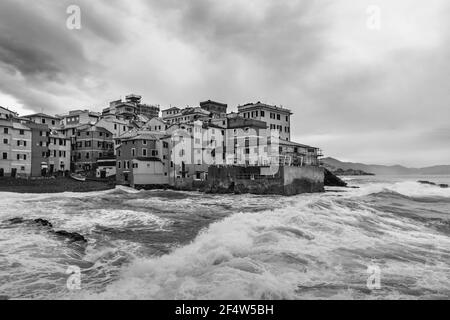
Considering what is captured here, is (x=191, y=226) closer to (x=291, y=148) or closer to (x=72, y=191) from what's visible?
(x=72, y=191)

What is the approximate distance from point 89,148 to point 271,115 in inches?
1725

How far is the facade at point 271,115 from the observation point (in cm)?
7075

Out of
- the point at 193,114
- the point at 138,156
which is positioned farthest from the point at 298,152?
the point at 193,114

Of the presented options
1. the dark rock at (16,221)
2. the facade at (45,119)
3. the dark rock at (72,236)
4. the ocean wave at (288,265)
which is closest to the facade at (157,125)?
the facade at (45,119)

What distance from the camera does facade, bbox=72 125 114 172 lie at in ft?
229

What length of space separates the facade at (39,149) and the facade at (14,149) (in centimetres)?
85

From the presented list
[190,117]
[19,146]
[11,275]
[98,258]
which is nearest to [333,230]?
[98,258]

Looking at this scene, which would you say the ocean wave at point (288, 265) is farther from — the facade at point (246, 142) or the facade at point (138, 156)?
the facade at point (138, 156)

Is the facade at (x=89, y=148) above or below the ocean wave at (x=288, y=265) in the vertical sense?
above

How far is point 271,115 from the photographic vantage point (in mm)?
72312

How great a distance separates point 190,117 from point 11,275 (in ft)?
246

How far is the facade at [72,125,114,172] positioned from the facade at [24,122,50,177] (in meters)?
8.63

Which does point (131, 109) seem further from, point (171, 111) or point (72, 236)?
point (72, 236)

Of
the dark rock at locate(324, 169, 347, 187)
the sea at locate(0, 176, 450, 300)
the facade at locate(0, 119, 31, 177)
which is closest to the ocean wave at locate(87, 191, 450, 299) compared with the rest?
the sea at locate(0, 176, 450, 300)
